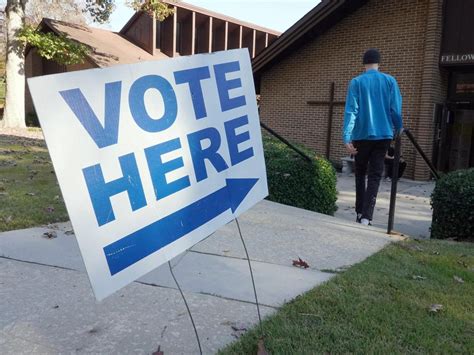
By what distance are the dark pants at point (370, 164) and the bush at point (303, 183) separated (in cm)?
104

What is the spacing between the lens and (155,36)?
951 inches

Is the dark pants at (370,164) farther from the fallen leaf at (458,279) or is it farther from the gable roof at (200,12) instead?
the gable roof at (200,12)

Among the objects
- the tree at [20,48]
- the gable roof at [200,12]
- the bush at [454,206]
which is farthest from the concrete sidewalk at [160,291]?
the gable roof at [200,12]

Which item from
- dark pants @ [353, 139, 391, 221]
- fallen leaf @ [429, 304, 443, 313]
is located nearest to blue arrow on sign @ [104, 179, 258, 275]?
fallen leaf @ [429, 304, 443, 313]

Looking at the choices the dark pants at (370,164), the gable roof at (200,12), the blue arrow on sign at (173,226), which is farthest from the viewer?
the gable roof at (200,12)

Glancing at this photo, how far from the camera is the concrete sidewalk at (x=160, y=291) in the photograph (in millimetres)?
2604

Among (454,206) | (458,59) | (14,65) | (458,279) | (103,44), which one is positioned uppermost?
(103,44)

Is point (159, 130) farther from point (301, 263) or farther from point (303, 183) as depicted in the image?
point (303, 183)

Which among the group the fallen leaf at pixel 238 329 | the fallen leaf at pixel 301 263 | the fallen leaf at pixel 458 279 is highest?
the fallen leaf at pixel 238 329

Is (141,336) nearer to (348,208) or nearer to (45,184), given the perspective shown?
(45,184)

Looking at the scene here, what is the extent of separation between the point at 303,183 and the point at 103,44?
17823mm

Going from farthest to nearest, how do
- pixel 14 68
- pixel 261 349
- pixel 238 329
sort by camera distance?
pixel 14 68
pixel 238 329
pixel 261 349

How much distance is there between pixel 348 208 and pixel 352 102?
10.2 ft

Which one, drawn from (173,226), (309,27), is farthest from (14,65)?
(173,226)
